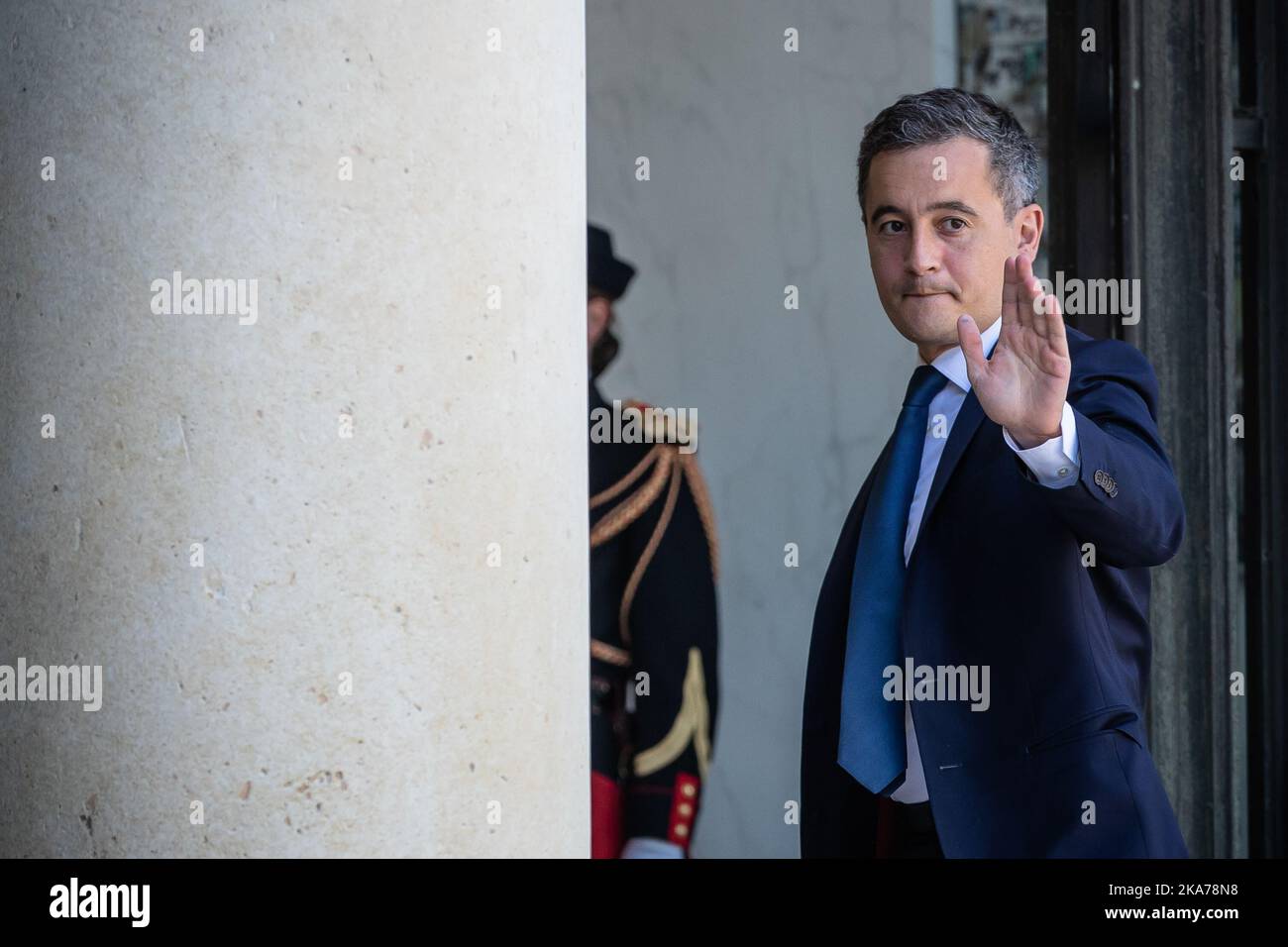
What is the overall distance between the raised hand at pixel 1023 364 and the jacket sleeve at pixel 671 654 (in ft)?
6.83

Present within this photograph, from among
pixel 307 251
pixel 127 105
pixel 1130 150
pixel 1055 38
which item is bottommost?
pixel 307 251

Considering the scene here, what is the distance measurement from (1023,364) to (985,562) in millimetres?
424

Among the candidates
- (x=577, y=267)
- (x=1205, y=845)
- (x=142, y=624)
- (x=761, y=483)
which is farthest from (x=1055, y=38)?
(x=142, y=624)

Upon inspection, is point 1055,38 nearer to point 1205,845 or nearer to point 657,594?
point 657,594

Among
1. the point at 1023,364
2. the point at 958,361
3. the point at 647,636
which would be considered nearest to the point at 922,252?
the point at 958,361

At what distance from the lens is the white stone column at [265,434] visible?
1963mm

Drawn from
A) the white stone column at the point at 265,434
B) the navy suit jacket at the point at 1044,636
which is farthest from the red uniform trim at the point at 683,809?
the white stone column at the point at 265,434

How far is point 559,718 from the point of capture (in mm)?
2168

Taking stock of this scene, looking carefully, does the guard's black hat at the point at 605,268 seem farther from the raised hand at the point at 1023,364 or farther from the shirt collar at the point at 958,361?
the raised hand at the point at 1023,364
